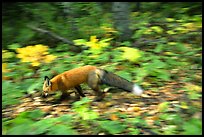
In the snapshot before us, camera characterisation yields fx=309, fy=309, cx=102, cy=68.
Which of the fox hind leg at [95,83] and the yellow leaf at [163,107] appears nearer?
the yellow leaf at [163,107]

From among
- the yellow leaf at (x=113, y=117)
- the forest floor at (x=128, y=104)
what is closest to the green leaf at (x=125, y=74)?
the forest floor at (x=128, y=104)

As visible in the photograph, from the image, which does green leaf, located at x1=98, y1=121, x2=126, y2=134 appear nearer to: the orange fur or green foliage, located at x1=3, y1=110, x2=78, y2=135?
green foliage, located at x1=3, y1=110, x2=78, y2=135

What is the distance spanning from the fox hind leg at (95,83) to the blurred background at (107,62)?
0.14 metres

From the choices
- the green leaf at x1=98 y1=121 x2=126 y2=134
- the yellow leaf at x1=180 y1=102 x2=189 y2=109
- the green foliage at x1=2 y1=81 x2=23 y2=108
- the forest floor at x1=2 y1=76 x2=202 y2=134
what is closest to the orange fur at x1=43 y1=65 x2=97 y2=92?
the forest floor at x1=2 y1=76 x2=202 y2=134

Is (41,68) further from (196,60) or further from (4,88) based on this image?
(196,60)

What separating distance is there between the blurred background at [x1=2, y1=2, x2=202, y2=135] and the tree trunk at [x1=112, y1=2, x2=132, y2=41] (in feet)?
0.07

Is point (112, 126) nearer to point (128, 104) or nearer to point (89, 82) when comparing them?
point (128, 104)

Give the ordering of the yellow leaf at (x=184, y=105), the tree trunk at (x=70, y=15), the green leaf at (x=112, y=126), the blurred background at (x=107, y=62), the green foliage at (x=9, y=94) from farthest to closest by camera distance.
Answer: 1. the tree trunk at (x=70, y=15)
2. the green foliage at (x=9, y=94)
3. the yellow leaf at (x=184, y=105)
4. the blurred background at (x=107, y=62)
5. the green leaf at (x=112, y=126)

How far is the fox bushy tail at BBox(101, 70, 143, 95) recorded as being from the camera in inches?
205

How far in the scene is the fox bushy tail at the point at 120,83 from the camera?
5207 mm

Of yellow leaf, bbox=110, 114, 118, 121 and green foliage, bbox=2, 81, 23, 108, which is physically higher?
green foliage, bbox=2, 81, 23, 108

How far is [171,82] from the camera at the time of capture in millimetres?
5723

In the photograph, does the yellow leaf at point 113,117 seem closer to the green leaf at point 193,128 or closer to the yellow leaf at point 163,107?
the yellow leaf at point 163,107

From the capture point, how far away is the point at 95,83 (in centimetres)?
532
